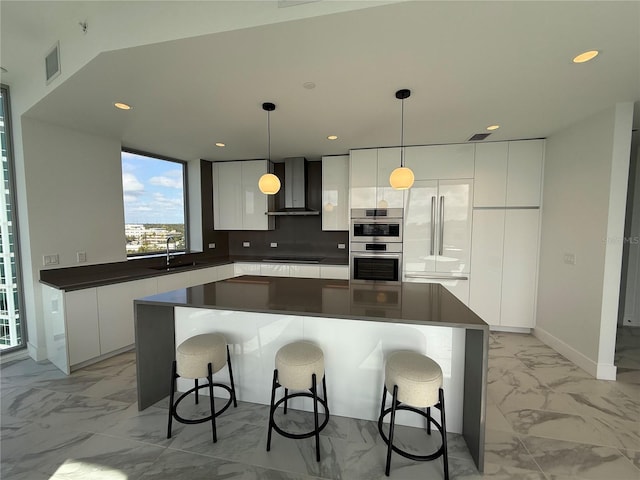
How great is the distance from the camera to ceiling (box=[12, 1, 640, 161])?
1.41 m

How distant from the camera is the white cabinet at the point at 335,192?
166 inches

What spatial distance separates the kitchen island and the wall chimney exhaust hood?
7.66 ft

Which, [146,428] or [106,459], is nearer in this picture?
[106,459]

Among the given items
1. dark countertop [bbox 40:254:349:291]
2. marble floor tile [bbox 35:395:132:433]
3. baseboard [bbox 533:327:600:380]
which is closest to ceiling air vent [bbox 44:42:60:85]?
dark countertop [bbox 40:254:349:291]

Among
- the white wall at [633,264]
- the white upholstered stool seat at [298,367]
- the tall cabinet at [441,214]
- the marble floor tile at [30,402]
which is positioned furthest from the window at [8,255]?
the white wall at [633,264]

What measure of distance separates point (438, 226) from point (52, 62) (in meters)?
4.21

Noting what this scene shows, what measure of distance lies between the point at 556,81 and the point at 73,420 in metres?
4.42

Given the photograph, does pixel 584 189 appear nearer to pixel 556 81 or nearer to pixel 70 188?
pixel 556 81

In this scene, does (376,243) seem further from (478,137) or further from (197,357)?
(197,357)

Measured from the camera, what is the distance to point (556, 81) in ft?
6.59

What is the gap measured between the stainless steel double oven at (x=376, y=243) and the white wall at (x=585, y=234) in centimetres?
177

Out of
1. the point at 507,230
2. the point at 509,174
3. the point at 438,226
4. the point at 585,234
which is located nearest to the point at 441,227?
the point at 438,226

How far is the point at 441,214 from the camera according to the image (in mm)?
3600

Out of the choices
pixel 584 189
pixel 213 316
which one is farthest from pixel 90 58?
pixel 584 189
